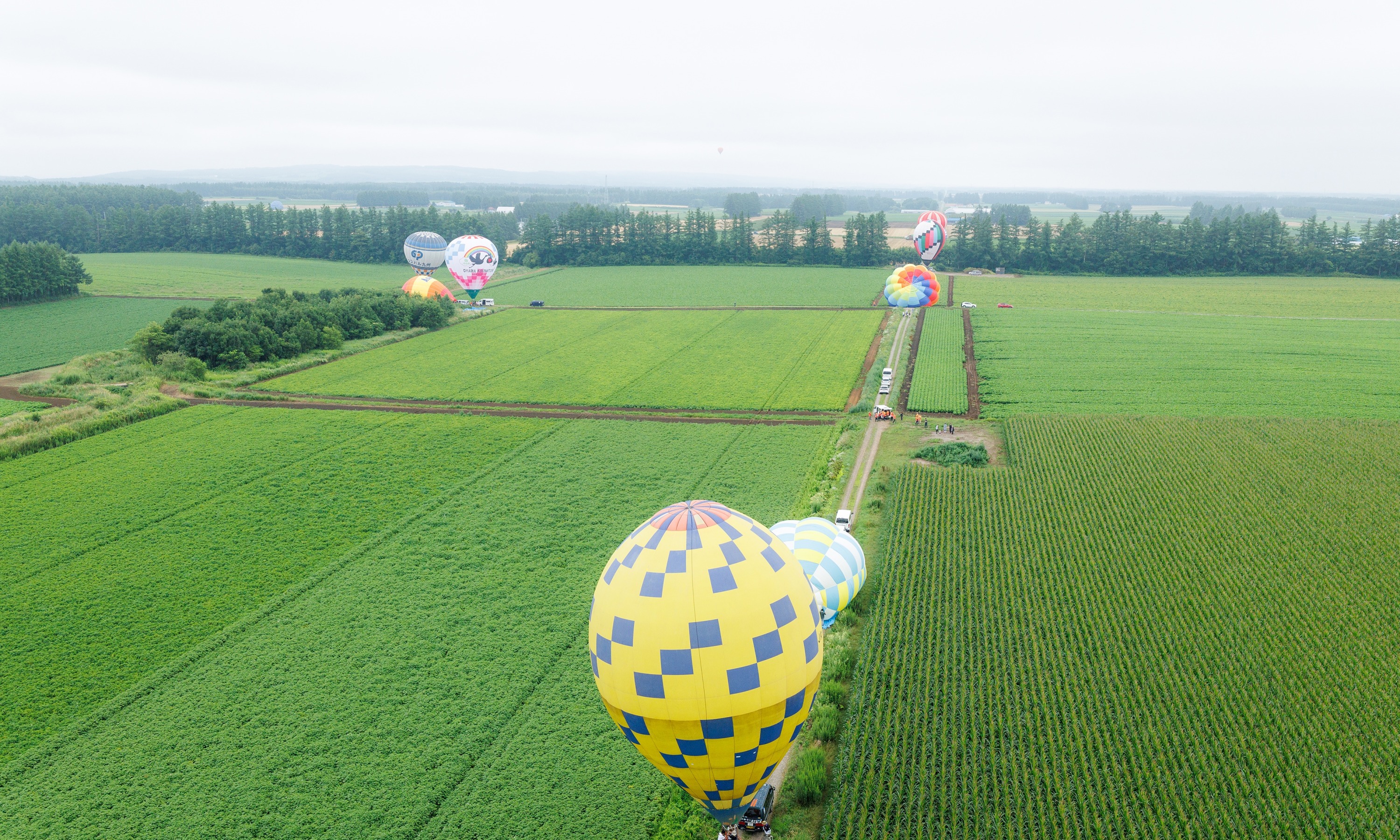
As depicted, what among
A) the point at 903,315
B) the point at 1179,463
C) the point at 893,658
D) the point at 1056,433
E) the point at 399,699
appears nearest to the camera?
the point at 399,699

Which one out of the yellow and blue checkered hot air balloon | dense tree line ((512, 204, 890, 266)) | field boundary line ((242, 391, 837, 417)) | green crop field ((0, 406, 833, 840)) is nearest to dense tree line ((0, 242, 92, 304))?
field boundary line ((242, 391, 837, 417))

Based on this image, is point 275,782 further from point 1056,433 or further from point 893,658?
point 1056,433

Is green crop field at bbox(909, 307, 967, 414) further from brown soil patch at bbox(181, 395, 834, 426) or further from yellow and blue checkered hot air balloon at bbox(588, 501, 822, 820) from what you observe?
yellow and blue checkered hot air balloon at bbox(588, 501, 822, 820)

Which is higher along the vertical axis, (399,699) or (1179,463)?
(1179,463)

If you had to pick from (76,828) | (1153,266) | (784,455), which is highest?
(1153,266)

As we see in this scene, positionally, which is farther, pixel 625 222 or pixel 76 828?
pixel 625 222

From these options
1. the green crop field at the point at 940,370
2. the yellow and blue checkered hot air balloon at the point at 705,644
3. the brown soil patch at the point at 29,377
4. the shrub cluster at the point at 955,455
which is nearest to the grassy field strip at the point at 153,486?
the brown soil patch at the point at 29,377

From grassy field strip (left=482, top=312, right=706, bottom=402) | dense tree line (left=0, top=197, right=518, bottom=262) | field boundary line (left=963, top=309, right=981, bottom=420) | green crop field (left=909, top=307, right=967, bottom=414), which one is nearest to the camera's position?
field boundary line (left=963, top=309, right=981, bottom=420)

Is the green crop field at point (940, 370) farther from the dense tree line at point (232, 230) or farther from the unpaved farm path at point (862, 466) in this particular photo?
the dense tree line at point (232, 230)

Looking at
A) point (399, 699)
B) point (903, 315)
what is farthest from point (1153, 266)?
point (399, 699)
